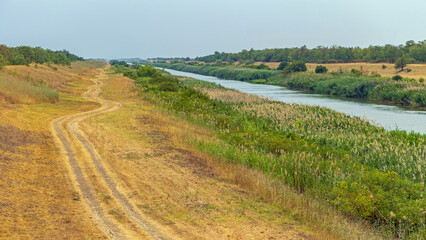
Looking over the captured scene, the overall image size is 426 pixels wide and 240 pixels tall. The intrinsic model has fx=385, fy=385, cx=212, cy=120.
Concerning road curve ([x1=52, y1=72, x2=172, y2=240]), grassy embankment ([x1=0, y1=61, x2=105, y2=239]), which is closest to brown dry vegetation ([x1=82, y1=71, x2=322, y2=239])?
road curve ([x1=52, y1=72, x2=172, y2=240])

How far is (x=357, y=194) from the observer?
33.1 ft

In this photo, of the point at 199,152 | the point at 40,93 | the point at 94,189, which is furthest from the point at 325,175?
the point at 40,93

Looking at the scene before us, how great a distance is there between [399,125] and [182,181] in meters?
23.6

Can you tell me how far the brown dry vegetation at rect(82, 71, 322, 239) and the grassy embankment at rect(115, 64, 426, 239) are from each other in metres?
0.92

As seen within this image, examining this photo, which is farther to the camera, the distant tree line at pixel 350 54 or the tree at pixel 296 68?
the tree at pixel 296 68

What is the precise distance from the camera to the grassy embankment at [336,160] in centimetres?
958

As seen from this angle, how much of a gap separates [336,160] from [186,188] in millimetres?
6515

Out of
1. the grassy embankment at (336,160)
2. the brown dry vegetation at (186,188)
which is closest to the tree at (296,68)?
the grassy embankment at (336,160)

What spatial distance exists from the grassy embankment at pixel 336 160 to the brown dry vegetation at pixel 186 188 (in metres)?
0.92

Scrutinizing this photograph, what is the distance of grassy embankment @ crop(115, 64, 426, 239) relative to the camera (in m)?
9.58

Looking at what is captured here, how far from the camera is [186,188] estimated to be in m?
11.5

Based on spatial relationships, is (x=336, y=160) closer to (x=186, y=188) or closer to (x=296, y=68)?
(x=186, y=188)

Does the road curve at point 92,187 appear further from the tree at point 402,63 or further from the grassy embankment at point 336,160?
the tree at point 402,63

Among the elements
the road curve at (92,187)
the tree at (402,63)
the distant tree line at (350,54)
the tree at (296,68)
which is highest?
the distant tree line at (350,54)
